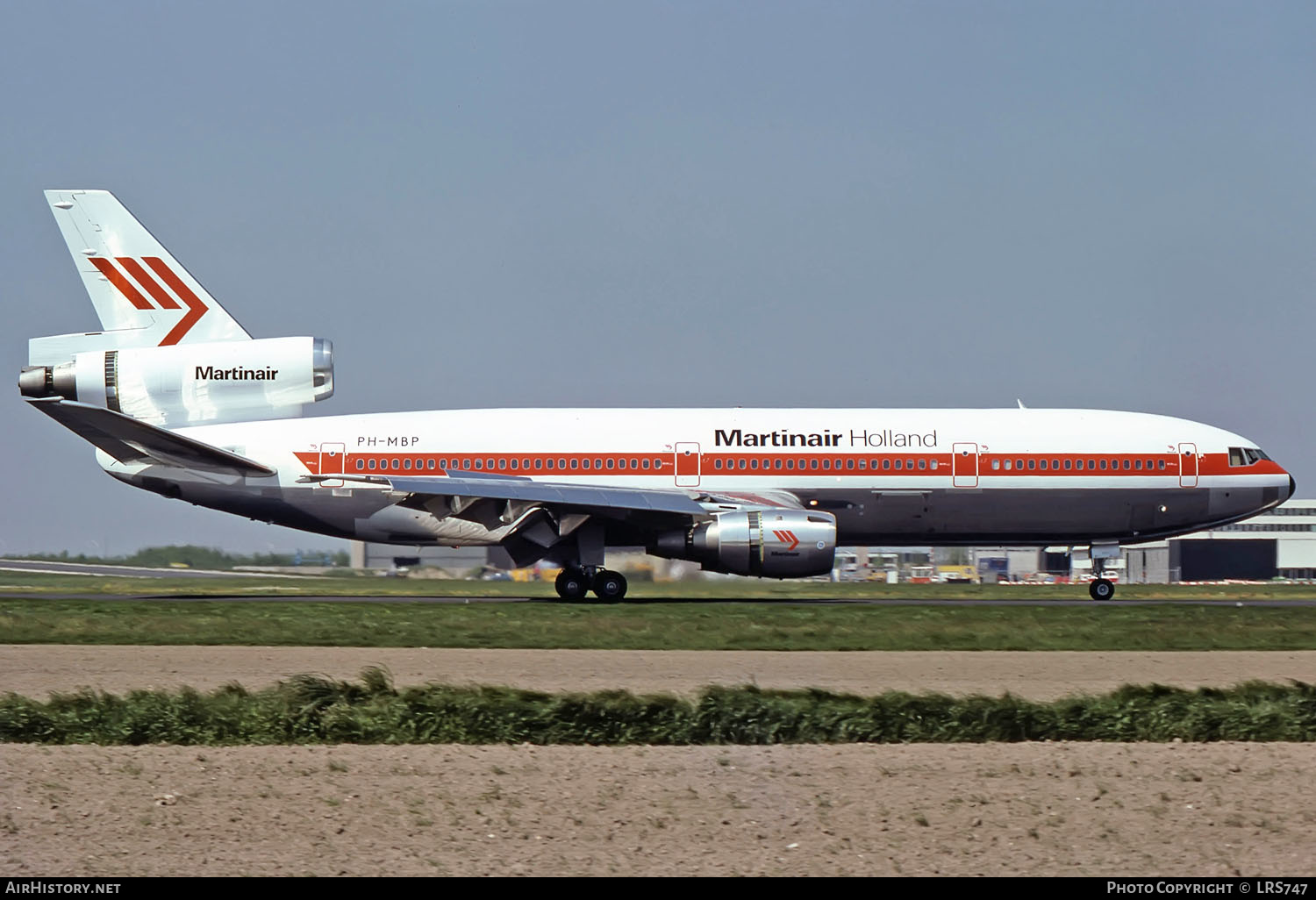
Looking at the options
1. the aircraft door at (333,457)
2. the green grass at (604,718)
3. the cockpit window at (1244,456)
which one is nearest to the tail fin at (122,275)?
the aircraft door at (333,457)

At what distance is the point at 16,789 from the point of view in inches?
437

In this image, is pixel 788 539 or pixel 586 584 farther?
pixel 586 584

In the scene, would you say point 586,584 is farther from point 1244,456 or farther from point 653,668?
point 1244,456

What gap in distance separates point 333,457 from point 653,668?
15018 millimetres

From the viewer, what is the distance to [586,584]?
3172 centimetres

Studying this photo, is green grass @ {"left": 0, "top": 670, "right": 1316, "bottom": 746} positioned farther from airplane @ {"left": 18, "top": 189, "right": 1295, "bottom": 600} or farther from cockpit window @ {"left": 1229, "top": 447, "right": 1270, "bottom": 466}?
cockpit window @ {"left": 1229, "top": 447, "right": 1270, "bottom": 466}

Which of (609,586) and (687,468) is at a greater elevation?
(687,468)

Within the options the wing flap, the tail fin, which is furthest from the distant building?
the tail fin

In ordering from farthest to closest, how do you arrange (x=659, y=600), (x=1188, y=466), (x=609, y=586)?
1. (x=1188, y=466)
2. (x=659, y=600)
3. (x=609, y=586)

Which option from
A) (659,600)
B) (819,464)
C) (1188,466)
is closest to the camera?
(819,464)

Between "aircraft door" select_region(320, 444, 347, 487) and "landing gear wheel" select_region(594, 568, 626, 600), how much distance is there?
20.5 feet

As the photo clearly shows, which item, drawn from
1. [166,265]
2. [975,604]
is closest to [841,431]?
[975,604]

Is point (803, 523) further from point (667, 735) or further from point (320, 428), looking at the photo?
point (667, 735)

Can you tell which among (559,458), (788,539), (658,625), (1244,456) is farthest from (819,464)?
(1244,456)
